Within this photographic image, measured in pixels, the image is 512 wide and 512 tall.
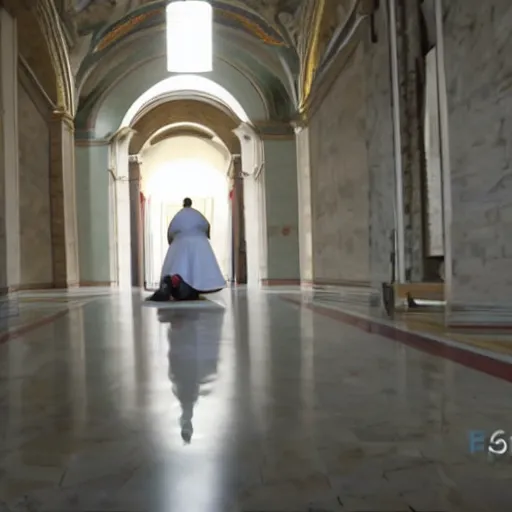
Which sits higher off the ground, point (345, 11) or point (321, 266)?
point (345, 11)

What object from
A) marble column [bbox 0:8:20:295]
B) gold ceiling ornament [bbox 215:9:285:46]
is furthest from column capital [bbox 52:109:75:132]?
marble column [bbox 0:8:20:295]

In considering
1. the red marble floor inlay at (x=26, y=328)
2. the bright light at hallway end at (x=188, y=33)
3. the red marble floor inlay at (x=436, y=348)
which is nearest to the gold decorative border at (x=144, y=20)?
the bright light at hallway end at (x=188, y=33)

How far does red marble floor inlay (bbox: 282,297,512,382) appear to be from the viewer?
9.95 feet

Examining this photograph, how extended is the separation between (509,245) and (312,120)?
8.13 m

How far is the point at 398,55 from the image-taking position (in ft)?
24.4

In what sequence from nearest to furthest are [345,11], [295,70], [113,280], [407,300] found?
1. [407,300]
2. [345,11]
3. [295,70]
4. [113,280]

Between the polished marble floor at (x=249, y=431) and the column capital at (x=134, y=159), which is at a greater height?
the column capital at (x=134, y=159)

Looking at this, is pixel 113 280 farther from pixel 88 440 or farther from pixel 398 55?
pixel 88 440

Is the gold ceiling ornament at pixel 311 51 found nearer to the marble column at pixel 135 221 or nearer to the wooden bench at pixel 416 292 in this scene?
the wooden bench at pixel 416 292

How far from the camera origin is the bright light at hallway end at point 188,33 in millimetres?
14852

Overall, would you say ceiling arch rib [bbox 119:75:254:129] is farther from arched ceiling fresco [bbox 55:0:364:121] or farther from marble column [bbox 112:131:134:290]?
arched ceiling fresco [bbox 55:0:364:121]

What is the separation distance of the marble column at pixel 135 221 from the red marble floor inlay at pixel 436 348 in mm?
17670

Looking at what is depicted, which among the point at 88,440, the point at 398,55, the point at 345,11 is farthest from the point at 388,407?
the point at 345,11

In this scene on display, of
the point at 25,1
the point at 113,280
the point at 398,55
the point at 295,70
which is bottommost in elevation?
the point at 113,280
